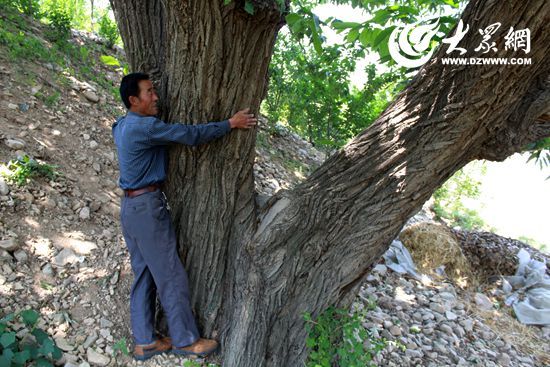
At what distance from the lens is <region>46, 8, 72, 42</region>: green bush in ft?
19.9

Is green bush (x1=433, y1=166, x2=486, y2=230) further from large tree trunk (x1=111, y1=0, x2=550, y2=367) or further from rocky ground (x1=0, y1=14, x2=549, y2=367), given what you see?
large tree trunk (x1=111, y1=0, x2=550, y2=367)

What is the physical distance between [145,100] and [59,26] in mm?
4672

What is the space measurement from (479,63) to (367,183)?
844 millimetres

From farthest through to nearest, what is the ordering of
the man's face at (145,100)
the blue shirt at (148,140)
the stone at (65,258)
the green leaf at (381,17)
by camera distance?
the stone at (65,258), the man's face at (145,100), the blue shirt at (148,140), the green leaf at (381,17)

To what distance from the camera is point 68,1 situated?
11.4 metres

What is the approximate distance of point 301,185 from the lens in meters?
2.64

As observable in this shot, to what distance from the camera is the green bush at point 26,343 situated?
235cm

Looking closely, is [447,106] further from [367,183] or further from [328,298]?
[328,298]

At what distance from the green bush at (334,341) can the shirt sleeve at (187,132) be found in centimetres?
129

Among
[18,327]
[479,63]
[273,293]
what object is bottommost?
[18,327]

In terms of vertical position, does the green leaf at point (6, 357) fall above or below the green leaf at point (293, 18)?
below

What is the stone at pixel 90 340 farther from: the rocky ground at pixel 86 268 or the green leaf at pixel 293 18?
the green leaf at pixel 293 18

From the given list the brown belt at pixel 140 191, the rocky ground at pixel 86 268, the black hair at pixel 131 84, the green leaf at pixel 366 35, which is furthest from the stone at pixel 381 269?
the black hair at pixel 131 84

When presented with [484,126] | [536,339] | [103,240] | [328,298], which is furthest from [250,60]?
[536,339]
